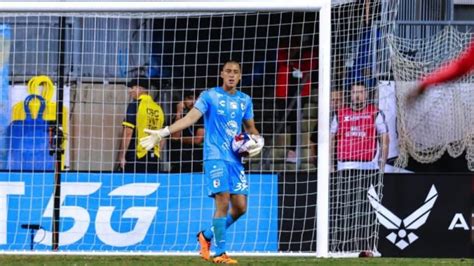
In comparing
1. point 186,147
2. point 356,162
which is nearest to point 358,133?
point 356,162

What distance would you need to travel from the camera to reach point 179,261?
13.9 metres

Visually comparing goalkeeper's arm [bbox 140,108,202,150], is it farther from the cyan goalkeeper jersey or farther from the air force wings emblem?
the air force wings emblem

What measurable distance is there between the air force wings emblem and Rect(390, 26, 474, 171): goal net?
116cm

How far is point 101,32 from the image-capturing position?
53.6 feet

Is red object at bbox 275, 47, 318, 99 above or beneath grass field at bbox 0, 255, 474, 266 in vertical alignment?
above

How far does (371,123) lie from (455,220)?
1.61m

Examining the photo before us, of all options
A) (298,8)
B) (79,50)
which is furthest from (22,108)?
(298,8)

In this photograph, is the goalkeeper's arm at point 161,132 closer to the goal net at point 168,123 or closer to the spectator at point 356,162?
the goal net at point 168,123

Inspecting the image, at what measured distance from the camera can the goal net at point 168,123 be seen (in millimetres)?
15508

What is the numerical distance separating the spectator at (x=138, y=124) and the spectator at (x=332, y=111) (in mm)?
1919

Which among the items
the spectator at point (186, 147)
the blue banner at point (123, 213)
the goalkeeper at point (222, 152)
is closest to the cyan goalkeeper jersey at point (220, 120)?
the goalkeeper at point (222, 152)

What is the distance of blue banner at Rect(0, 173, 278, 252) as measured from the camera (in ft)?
50.7

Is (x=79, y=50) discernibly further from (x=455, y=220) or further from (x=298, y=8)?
(x=455, y=220)

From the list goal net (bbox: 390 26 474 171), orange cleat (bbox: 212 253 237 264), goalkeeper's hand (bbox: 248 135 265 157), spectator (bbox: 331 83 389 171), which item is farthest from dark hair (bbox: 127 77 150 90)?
orange cleat (bbox: 212 253 237 264)
